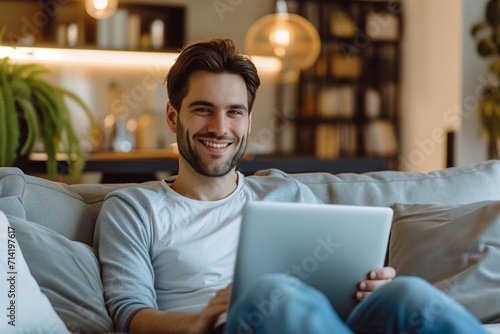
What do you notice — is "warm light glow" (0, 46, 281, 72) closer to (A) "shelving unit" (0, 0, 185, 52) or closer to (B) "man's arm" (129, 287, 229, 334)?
(A) "shelving unit" (0, 0, 185, 52)

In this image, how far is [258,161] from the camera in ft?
11.4

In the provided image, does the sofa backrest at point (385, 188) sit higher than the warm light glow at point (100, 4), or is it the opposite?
the warm light glow at point (100, 4)

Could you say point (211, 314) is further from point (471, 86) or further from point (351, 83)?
point (351, 83)

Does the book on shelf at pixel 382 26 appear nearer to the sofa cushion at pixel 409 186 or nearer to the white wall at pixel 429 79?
the white wall at pixel 429 79

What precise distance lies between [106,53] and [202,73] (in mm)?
4415

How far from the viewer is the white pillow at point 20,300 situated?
1.52 m

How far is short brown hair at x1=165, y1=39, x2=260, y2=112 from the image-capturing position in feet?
6.33

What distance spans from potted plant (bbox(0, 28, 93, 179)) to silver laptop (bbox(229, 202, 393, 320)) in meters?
1.48

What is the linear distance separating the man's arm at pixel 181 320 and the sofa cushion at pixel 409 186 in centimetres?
77

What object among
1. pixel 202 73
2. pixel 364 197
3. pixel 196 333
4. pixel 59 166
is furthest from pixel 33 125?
pixel 196 333

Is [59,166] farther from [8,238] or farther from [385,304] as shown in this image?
[385,304]

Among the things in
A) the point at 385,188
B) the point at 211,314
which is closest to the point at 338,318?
the point at 211,314

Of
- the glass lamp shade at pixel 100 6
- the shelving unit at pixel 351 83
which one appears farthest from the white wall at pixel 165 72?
the glass lamp shade at pixel 100 6

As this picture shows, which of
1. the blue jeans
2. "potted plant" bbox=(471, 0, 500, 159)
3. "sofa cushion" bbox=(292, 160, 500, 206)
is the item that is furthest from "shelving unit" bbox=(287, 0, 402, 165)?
the blue jeans
